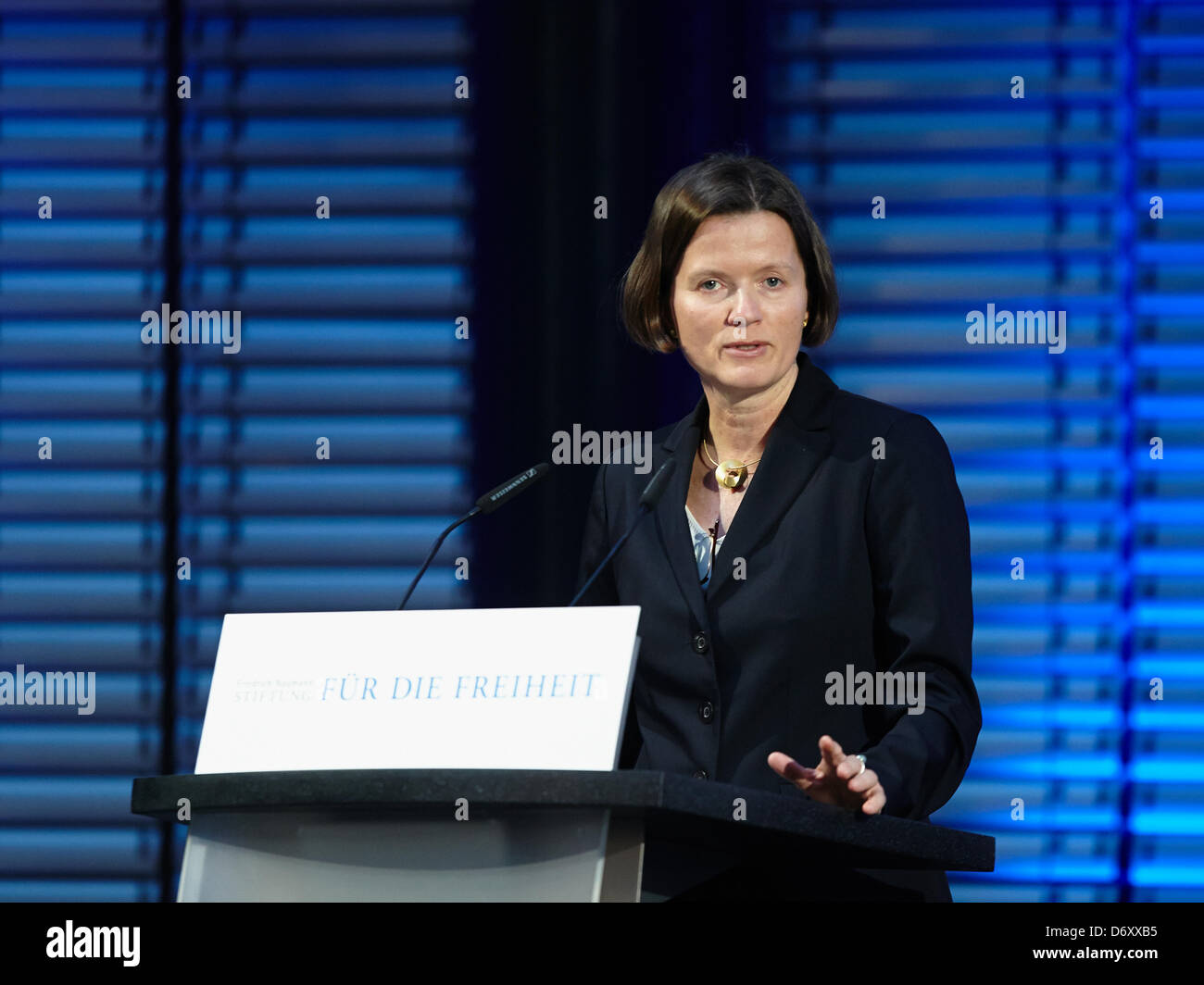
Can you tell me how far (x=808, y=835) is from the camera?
1.67 meters

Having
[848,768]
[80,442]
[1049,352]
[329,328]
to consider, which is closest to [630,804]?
[848,768]

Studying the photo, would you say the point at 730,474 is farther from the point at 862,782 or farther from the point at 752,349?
the point at 862,782

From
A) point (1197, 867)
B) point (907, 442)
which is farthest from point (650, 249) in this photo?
point (1197, 867)

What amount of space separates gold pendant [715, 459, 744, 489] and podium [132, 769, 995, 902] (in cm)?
77

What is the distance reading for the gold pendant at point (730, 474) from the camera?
2.55 metres

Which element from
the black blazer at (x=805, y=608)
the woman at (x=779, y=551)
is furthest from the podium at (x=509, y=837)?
the black blazer at (x=805, y=608)

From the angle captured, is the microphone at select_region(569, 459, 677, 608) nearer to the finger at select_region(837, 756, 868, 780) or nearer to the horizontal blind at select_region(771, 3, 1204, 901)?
the finger at select_region(837, 756, 868, 780)

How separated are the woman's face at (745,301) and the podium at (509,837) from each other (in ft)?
2.92

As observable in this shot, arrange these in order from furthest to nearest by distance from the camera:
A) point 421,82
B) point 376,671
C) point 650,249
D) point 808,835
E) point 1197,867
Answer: point 421,82
point 1197,867
point 650,249
point 376,671
point 808,835

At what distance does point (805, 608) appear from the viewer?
2312mm

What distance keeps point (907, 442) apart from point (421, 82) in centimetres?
188

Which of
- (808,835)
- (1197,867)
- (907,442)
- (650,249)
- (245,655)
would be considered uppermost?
(650,249)

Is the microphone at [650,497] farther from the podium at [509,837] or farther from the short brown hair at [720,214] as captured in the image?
the podium at [509,837]
